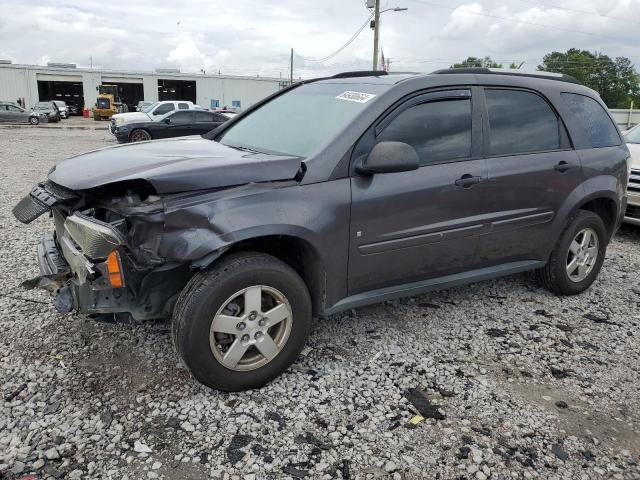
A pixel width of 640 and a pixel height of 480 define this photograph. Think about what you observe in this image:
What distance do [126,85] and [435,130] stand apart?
62.1 meters

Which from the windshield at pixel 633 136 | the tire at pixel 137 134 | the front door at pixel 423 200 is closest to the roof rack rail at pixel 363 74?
the front door at pixel 423 200

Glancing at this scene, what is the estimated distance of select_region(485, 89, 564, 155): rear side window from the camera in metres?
3.79

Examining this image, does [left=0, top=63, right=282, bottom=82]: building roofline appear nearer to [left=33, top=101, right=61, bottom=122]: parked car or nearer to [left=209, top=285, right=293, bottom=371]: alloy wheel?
[left=33, top=101, right=61, bottom=122]: parked car

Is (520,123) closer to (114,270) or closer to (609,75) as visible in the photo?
(114,270)

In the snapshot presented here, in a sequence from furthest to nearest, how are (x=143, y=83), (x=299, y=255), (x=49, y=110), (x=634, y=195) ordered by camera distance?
(x=143, y=83) < (x=49, y=110) < (x=634, y=195) < (x=299, y=255)

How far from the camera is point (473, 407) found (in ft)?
9.54

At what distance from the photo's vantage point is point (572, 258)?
4.45 meters

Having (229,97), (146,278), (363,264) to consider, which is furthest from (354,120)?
(229,97)

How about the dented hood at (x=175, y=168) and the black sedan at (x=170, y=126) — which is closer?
the dented hood at (x=175, y=168)

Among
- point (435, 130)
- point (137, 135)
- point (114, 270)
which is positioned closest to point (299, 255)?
point (114, 270)

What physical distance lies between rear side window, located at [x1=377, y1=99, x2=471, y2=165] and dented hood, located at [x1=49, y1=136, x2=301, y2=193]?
2.51 ft

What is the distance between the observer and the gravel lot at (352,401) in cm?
245

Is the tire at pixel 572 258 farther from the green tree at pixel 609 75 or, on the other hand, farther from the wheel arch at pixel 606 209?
the green tree at pixel 609 75

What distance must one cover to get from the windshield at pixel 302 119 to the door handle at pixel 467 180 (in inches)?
32.0
